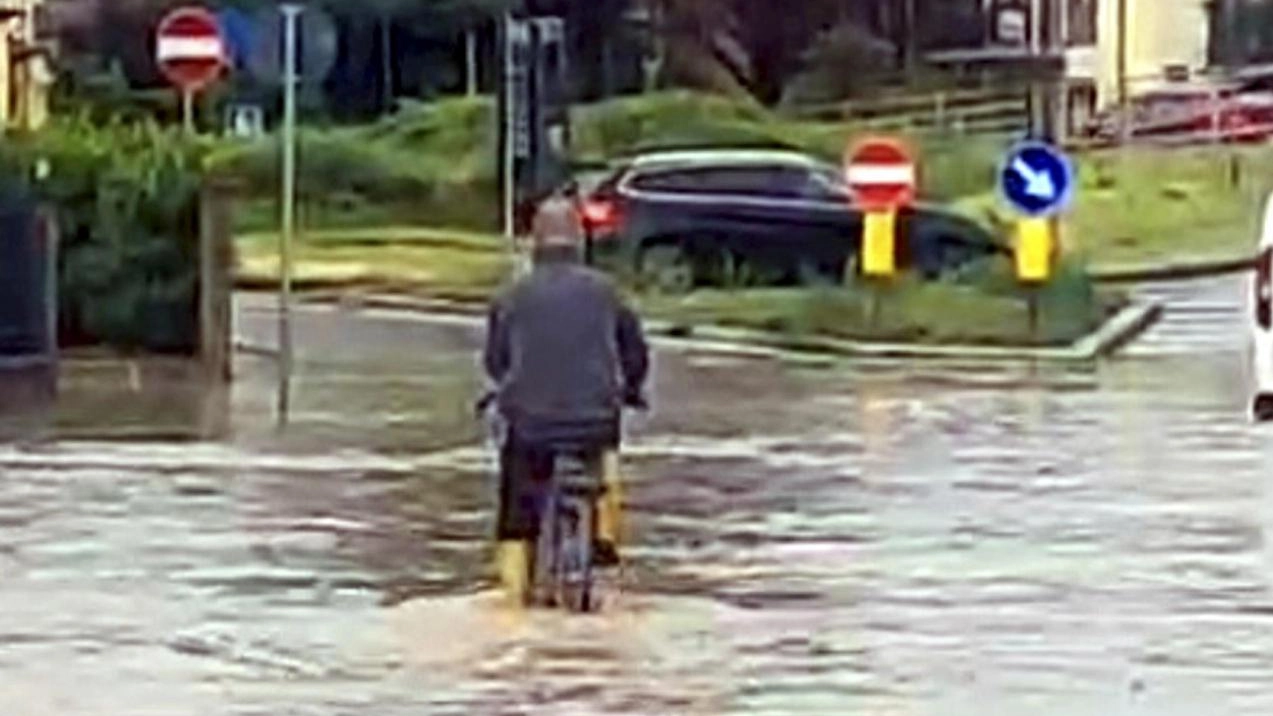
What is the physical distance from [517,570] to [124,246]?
1462cm

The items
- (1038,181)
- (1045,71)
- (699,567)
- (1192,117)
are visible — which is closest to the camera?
(699,567)

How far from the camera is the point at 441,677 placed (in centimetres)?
1574

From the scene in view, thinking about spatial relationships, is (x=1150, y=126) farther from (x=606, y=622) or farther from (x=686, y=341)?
(x=606, y=622)

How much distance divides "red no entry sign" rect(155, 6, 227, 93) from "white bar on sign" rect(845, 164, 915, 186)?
6.56 m

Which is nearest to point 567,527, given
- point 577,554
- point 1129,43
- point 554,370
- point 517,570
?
point 577,554

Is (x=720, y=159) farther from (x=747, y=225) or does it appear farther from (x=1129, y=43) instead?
(x=1129, y=43)

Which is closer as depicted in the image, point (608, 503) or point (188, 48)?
point (608, 503)

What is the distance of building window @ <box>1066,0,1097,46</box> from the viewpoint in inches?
3292

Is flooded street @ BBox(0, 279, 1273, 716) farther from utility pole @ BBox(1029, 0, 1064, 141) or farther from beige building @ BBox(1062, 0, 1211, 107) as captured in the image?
beige building @ BBox(1062, 0, 1211, 107)

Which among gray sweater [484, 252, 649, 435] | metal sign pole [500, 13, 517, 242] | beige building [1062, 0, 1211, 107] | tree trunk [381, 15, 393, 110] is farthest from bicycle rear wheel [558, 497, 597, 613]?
beige building [1062, 0, 1211, 107]

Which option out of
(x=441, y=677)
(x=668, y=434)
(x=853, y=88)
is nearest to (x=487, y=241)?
(x=853, y=88)

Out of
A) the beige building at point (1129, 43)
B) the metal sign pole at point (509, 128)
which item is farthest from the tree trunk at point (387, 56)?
the beige building at point (1129, 43)

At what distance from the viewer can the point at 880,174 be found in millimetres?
37844

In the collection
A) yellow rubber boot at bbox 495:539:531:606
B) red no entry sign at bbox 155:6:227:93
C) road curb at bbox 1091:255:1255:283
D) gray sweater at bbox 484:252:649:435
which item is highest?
red no entry sign at bbox 155:6:227:93
